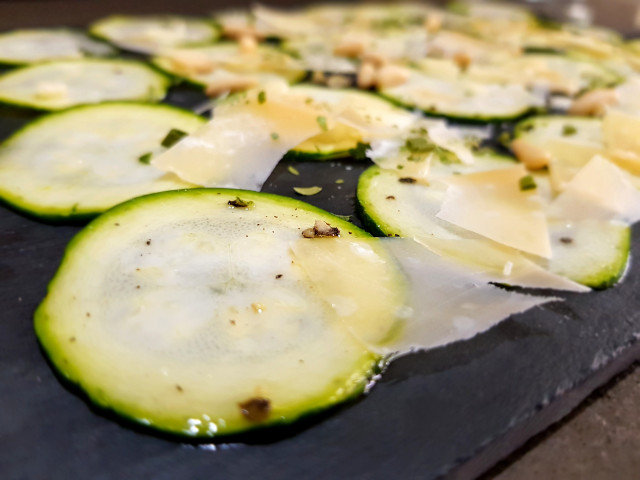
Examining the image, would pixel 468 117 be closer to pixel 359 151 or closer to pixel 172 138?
pixel 359 151

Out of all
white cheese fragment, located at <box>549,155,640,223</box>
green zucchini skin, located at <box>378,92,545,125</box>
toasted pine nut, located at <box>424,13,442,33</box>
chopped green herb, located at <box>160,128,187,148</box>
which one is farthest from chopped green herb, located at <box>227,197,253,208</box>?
toasted pine nut, located at <box>424,13,442,33</box>

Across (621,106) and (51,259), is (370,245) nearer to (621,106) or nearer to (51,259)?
(51,259)

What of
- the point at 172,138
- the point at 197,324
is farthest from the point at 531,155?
the point at 197,324

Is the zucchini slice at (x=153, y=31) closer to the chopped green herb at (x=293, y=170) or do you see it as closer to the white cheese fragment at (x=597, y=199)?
the chopped green herb at (x=293, y=170)

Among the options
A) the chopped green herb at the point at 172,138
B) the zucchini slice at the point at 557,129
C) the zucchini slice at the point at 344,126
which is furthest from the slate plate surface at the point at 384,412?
the zucchini slice at the point at 557,129

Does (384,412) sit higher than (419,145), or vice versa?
(419,145)

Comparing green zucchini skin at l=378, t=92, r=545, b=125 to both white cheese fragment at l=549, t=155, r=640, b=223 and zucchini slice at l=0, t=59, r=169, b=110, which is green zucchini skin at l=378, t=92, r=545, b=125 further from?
zucchini slice at l=0, t=59, r=169, b=110
